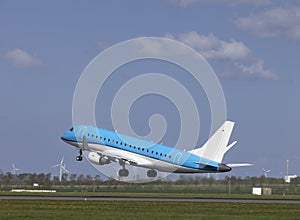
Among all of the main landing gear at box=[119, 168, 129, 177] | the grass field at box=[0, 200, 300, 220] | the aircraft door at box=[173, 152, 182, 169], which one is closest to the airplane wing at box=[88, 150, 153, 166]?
the aircraft door at box=[173, 152, 182, 169]

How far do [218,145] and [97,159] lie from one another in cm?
1957

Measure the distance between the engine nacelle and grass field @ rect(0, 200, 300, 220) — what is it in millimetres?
44644

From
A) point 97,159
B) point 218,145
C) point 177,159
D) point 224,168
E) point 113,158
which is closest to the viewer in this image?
point 224,168

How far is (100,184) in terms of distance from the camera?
148000 millimetres

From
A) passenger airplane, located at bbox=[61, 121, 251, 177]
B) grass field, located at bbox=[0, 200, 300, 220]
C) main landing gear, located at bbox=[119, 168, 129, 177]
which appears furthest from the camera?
main landing gear, located at bbox=[119, 168, 129, 177]

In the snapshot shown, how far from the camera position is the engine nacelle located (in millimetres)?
122125

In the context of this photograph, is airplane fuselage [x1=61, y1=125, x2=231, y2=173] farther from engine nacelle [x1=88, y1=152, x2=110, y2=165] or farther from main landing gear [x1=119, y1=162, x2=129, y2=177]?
main landing gear [x1=119, y1=162, x2=129, y2=177]

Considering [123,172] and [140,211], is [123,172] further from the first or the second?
[140,211]

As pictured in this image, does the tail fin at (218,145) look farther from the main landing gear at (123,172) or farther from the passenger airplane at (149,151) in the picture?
the main landing gear at (123,172)

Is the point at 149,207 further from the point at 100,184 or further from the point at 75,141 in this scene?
the point at 100,184

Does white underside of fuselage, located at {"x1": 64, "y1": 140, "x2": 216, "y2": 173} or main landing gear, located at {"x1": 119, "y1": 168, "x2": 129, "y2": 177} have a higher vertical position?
white underside of fuselage, located at {"x1": 64, "y1": 140, "x2": 216, "y2": 173}

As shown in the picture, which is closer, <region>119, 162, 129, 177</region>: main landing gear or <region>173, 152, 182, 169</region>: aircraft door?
<region>173, 152, 182, 169</region>: aircraft door

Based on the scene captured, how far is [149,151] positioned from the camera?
122 m

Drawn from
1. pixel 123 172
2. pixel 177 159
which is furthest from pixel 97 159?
pixel 177 159
